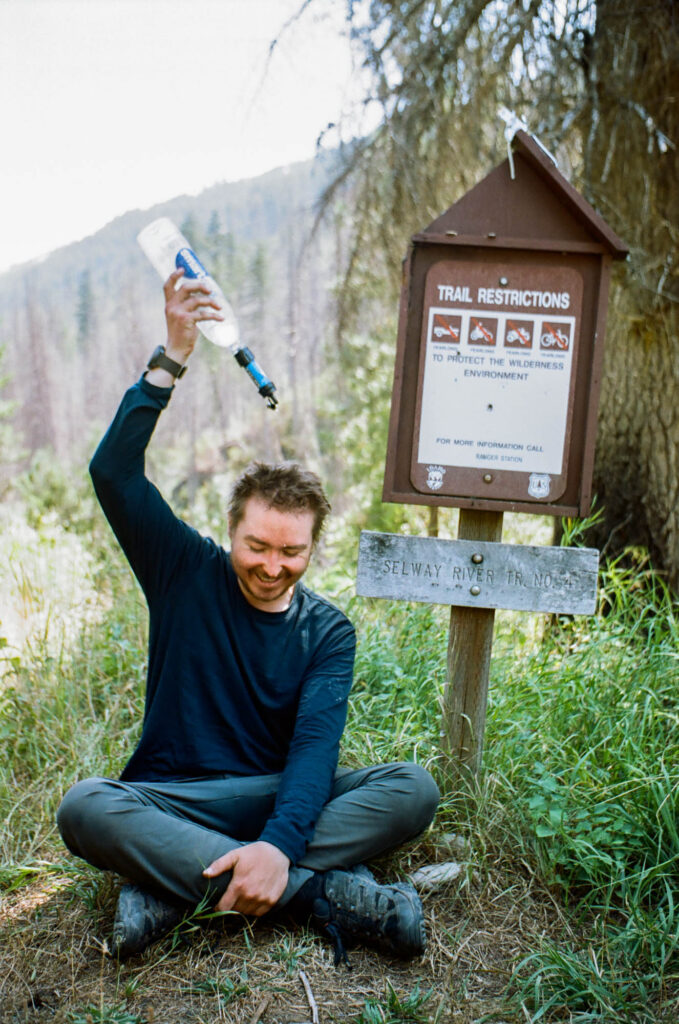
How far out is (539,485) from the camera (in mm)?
2637

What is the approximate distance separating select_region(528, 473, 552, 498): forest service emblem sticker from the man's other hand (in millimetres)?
1301

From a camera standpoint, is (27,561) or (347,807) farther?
(27,561)

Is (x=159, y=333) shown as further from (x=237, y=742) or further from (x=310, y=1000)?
(x=310, y=1000)

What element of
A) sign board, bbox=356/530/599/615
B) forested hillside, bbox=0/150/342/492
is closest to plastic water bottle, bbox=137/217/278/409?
sign board, bbox=356/530/599/615

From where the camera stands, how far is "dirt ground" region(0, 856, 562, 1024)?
1944 mm

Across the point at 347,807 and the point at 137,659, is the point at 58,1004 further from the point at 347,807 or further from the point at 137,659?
the point at 137,659

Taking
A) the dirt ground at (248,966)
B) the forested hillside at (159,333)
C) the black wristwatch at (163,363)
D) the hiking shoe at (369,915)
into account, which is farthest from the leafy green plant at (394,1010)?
the forested hillside at (159,333)

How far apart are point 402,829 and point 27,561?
265 centimetres

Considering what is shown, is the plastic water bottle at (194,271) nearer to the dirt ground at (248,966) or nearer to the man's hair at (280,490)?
the man's hair at (280,490)

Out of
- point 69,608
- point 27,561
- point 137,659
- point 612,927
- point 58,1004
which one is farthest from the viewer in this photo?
point 27,561

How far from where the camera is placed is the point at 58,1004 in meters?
1.98

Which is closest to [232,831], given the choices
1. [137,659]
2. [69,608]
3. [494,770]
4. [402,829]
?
[402,829]

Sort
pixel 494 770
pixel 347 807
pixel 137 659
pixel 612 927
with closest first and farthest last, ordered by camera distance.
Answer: pixel 612 927, pixel 347 807, pixel 494 770, pixel 137 659

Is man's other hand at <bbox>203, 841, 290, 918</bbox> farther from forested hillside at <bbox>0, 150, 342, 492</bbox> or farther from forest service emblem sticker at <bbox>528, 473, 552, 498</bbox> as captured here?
forested hillside at <bbox>0, 150, 342, 492</bbox>
